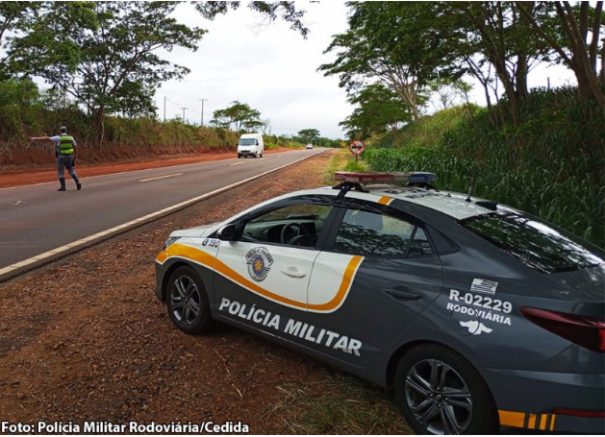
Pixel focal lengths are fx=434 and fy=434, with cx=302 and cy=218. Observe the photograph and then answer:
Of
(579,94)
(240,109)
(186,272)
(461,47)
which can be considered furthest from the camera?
(240,109)

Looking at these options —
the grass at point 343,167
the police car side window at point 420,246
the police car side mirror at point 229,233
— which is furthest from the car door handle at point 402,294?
the grass at point 343,167

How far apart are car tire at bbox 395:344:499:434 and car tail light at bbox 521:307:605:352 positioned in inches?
17.3

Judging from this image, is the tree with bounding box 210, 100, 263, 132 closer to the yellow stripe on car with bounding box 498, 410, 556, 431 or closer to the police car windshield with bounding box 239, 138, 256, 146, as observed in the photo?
the police car windshield with bounding box 239, 138, 256, 146

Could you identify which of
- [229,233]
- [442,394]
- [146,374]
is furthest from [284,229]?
[442,394]

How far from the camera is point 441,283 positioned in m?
2.40

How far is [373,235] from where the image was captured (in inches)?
116

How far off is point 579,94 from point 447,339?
30.1ft

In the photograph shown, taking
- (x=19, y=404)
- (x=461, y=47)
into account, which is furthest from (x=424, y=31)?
(x=19, y=404)

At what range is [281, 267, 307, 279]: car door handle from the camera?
303cm

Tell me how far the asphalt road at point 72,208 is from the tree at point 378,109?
53.4ft

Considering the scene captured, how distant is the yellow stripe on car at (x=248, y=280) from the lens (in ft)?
9.12

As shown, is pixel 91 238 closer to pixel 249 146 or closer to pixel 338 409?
pixel 338 409

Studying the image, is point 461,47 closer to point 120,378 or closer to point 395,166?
point 395,166

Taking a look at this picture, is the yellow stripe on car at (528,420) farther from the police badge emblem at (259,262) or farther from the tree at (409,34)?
the tree at (409,34)
